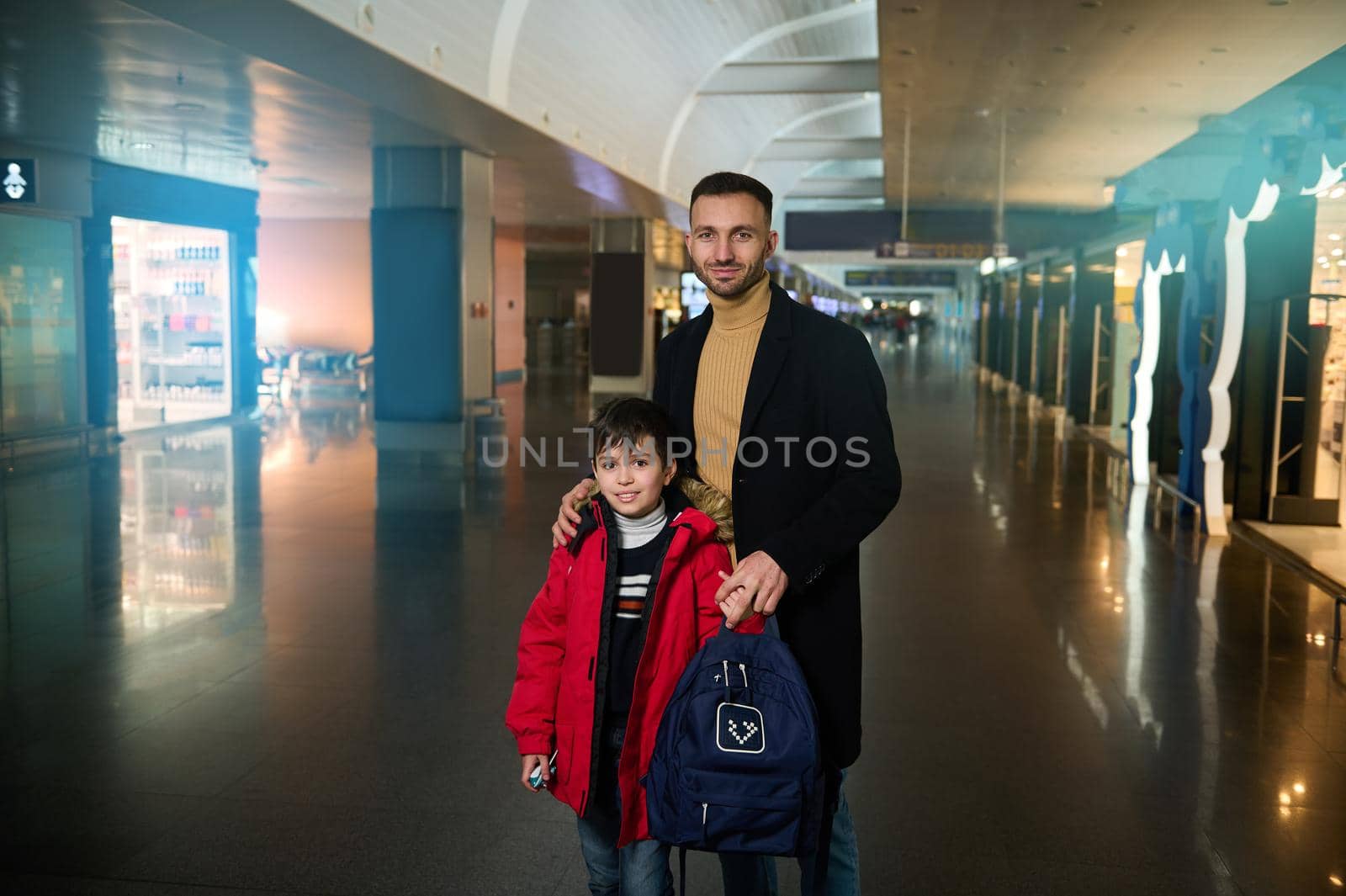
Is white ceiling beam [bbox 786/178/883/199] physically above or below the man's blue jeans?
above

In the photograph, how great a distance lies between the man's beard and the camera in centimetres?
244

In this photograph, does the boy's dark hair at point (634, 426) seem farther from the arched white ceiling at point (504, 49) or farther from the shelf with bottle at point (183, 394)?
the shelf with bottle at point (183, 394)

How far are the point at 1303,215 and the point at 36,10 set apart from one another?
388 inches

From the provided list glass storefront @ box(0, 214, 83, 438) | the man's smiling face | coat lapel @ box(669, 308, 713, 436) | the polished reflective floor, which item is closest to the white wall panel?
the polished reflective floor

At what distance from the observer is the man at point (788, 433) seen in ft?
7.89

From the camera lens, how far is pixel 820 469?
98.8 inches

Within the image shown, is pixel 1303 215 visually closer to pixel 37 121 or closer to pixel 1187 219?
pixel 1187 219

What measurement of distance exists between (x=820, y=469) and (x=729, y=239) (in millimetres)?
522

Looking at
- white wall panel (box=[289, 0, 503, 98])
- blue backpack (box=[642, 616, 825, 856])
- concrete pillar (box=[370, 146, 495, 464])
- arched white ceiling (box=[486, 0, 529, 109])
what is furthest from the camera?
concrete pillar (box=[370, 146, 495, 464])

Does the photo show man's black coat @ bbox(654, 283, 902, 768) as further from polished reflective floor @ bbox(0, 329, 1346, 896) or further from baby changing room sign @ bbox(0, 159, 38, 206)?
baby changing room sign @ bbox(0, 159, 38, 206)

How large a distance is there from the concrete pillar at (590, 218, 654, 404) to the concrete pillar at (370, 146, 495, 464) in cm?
1081

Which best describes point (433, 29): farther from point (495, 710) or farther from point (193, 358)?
point (193, 358)

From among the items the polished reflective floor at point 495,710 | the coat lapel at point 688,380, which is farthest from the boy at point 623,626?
the polished reflective floor at point 495,710

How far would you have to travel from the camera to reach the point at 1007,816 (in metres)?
4.07
